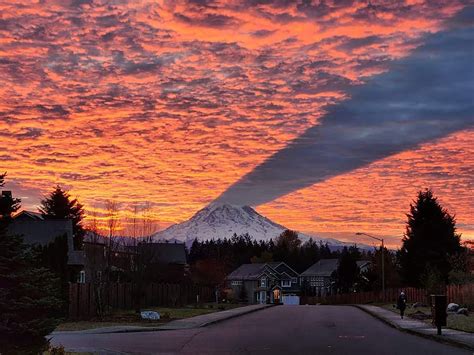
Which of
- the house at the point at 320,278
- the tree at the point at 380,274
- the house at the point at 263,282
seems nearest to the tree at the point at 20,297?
the tree at the point at 380,274

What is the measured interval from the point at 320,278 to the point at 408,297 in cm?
8211

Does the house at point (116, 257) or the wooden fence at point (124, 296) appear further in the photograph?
the house at point (116, 257)

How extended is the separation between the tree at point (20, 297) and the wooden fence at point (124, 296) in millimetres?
26084

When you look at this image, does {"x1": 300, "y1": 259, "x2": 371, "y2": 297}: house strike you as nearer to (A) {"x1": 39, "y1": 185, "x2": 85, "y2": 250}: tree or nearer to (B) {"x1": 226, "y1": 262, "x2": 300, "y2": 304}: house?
(B) {"x1": 226, "y1": 262, "x2": 300, "y2": 304}: house

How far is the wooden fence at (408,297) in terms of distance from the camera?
42.1 m

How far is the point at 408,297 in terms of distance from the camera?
6262cm

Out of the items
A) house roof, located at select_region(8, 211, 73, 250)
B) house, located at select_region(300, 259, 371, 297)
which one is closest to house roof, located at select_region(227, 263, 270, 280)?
house, located at select_region(300, 259, 371, 297)

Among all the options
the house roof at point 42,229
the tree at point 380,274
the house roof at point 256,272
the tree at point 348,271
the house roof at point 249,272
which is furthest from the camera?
the house roof at point 256,272

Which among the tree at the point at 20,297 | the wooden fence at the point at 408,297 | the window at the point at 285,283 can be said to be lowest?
the window at the point at 285,283

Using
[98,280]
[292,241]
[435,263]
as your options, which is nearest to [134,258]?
[98,280]

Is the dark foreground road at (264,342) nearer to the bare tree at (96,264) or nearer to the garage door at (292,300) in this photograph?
the bare tree at (96,264)

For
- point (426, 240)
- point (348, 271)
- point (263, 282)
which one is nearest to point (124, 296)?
point (426, 240)

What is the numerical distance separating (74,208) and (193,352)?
71407 millimetres

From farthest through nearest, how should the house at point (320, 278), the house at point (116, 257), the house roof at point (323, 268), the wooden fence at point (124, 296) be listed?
the house roof at point (323, 268), the house at point (320, 278), the house at point (116, 257), the wooden fence at point (124, 296)
